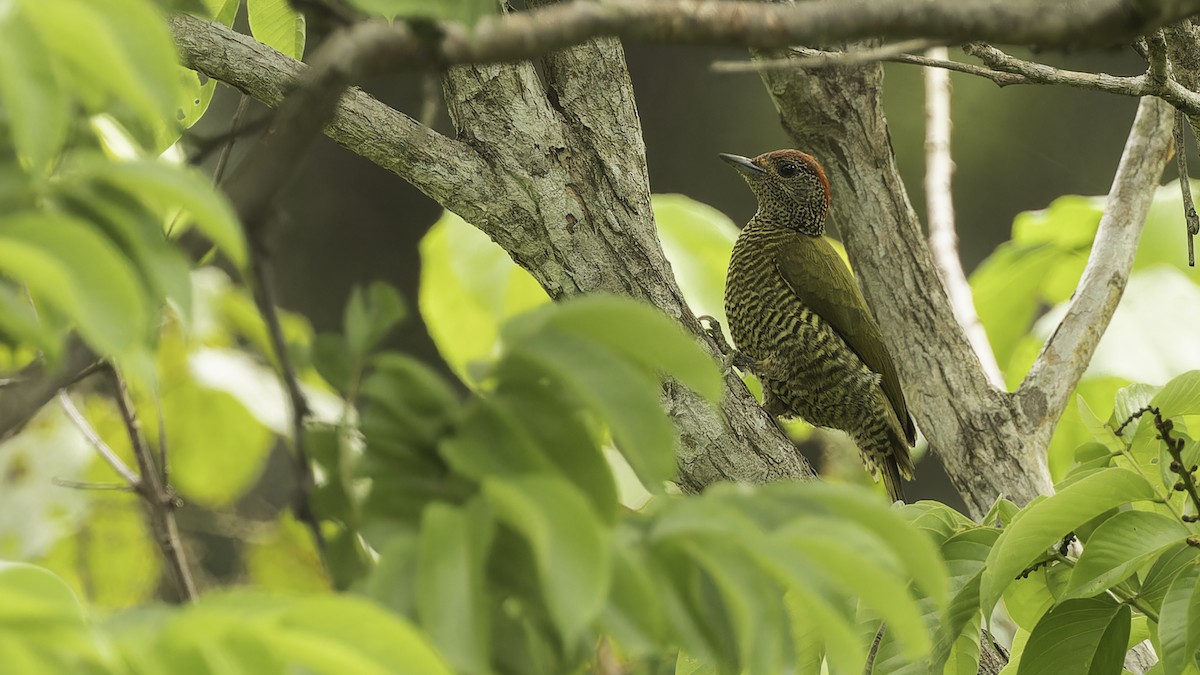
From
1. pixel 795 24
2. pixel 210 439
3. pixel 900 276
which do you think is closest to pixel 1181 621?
pixel 795 24

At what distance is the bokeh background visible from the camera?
224 inches

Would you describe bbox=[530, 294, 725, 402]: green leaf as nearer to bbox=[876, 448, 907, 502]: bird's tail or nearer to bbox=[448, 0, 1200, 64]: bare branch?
bbox=[448, 0, 1200, 64]: bare branch

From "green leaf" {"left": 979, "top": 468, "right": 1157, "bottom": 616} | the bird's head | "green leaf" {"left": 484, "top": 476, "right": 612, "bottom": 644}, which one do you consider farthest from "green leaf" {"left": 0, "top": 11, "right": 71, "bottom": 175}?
the bird's head

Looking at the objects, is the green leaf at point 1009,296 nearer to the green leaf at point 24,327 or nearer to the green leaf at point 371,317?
the green leaf at point 371,317

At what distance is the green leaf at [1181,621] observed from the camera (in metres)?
0.84

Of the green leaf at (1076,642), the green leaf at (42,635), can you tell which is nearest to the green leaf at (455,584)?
the green leaf at (42,635)

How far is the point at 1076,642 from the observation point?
3.23ft

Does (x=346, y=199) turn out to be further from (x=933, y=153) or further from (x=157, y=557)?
(x=933, y=153)

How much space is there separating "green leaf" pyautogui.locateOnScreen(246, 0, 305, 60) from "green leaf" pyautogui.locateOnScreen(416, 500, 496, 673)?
105cm

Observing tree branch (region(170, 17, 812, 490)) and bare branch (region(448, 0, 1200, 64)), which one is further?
tree branch (region(170, 17, 812, 490))

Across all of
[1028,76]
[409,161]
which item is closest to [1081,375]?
[1028,76]

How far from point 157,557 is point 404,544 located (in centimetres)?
253

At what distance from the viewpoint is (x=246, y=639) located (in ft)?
1.44

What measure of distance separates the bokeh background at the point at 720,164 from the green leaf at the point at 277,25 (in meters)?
4.09
